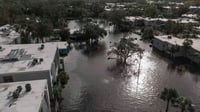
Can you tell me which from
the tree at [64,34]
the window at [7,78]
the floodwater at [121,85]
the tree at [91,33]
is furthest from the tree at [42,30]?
the window at [7,78]

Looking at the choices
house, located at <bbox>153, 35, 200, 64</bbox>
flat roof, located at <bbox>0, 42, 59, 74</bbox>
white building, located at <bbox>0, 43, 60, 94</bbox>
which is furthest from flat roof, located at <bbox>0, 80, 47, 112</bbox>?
house, located at <bbox>153, 35, 200, 64</bbox>

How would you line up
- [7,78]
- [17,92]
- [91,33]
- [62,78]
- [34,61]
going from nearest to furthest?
1. [17,92]
2. [7,78]
3. [34,61]
4. [62,78]
5. [91,33]

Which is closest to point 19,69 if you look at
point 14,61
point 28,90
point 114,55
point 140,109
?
point 14,61

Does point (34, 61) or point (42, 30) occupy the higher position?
point (42, 30)

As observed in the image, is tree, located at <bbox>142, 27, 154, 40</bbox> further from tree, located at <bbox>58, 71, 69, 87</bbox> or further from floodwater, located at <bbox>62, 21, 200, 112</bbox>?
tree, located at <bbox>58, 71, 69, 87</bbox>

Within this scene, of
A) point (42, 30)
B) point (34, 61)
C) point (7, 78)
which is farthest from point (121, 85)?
point (42, 30)

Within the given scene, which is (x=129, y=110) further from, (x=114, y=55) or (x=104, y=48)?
(x=104, y=48)

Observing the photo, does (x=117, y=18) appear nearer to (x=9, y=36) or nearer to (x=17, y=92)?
A: (x=9, y=36)
